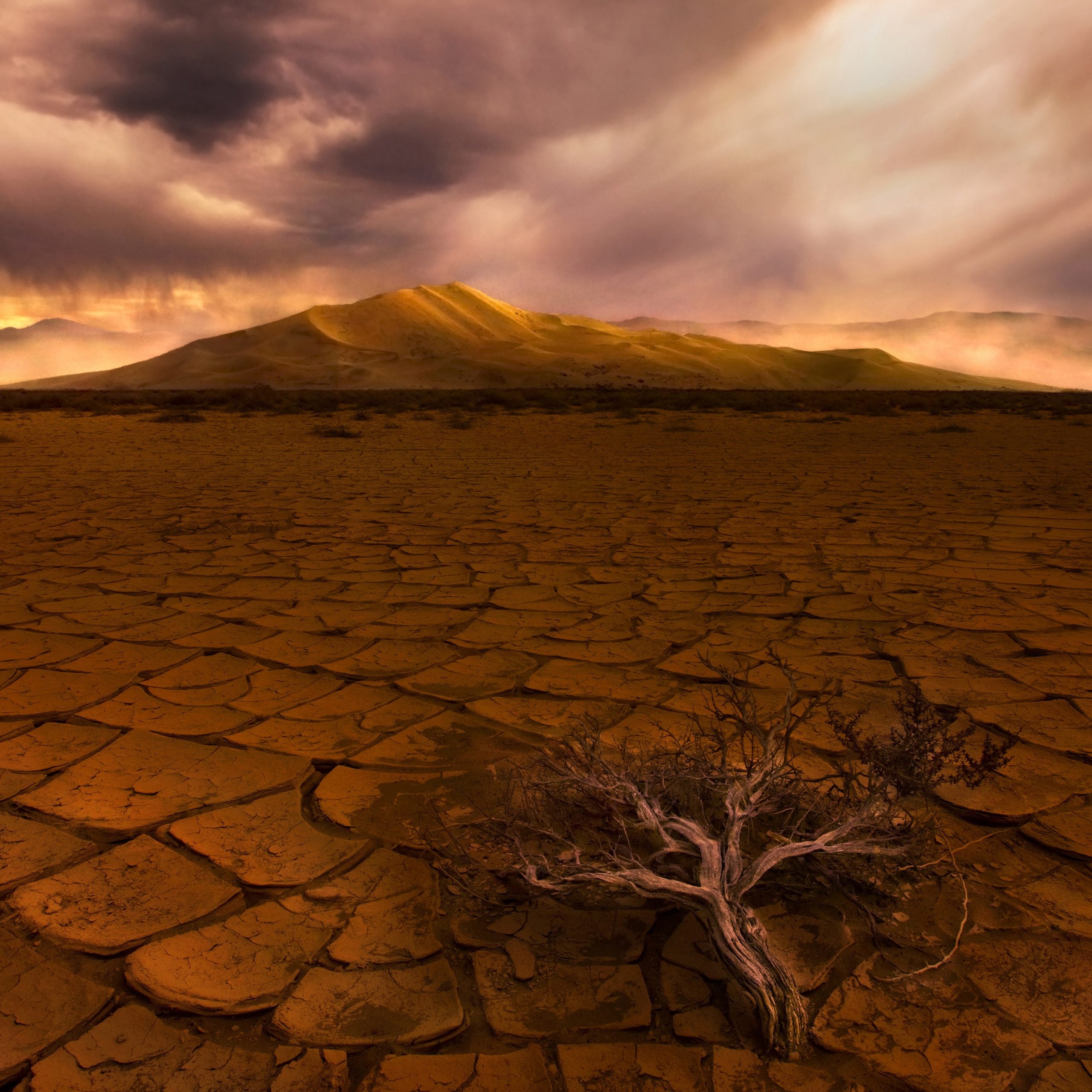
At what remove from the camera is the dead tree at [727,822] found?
98 centimetres

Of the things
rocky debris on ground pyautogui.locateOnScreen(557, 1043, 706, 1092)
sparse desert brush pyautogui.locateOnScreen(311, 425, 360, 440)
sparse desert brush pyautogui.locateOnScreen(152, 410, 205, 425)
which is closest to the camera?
rocky debris on ground pyautogui.locateOnScreen(557, 1043, 706, 1092)

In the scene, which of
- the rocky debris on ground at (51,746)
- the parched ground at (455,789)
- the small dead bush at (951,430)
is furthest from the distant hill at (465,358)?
the rocky debris on ground at (51,746)

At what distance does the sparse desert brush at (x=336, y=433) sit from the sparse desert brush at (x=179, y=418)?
2.89 m

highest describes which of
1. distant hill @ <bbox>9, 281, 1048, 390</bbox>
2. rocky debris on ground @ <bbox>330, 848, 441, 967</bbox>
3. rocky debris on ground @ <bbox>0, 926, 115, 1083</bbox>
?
distant hill @ <bbox>9, 281, 1048, 390</bbox>

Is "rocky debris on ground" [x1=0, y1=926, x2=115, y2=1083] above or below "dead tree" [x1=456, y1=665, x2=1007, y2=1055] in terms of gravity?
below

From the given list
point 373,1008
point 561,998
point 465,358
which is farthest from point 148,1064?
point 465,358

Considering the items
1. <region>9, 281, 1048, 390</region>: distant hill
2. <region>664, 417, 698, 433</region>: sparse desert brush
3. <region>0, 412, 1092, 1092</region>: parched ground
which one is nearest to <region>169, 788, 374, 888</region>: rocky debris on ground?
<region>0, 412, 1092, 1092</region>: parched ground

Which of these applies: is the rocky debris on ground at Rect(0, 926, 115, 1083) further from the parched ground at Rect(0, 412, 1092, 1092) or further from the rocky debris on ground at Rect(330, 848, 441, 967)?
the rocky debris on ground at Rect(330, 848, 441, 967)

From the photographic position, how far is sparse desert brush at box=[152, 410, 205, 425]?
11.8 m

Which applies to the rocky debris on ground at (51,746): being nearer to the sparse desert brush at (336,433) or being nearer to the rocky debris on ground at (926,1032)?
the rocky debris on ground at (926,1032)

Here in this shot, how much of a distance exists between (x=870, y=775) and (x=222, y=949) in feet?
3.68

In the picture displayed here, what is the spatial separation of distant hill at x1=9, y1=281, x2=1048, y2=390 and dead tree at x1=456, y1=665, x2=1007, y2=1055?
3865 centimetres

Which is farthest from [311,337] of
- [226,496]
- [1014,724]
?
[1014,724]

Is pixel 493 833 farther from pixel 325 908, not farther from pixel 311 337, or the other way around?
pixel 311 337
